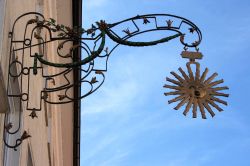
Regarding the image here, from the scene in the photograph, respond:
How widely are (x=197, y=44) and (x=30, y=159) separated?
345 cm

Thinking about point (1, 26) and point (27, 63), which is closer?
point (1, 26)

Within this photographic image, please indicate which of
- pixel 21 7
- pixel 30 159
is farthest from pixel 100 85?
pixel 30 159

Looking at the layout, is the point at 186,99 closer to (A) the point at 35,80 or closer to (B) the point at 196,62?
(B) the point at 196,62

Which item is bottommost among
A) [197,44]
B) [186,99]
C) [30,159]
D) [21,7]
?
[30,159]

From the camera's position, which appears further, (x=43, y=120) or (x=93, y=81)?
(x=43, y=120)

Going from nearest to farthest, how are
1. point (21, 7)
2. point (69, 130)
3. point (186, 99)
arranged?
point (186, 99) < point (21, 7) < point (69, 130)

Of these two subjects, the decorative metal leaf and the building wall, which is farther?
the building wall

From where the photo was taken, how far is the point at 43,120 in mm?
10758

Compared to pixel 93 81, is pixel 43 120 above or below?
below

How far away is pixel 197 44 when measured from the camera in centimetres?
616

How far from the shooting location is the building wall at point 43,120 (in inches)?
262

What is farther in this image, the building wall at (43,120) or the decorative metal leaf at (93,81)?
the building wall at (43,120)

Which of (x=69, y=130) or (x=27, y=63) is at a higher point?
(x=27, y=63)

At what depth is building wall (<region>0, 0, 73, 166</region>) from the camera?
6.66m
